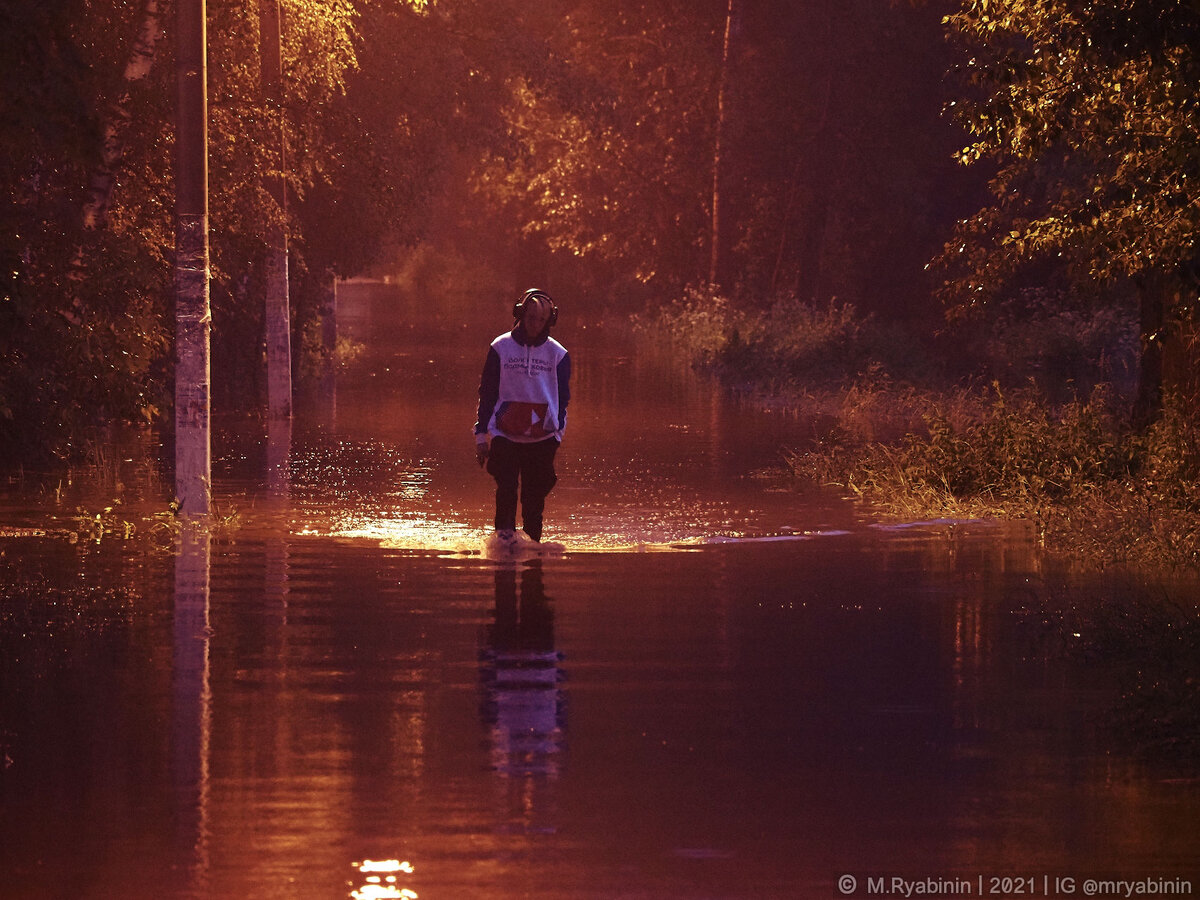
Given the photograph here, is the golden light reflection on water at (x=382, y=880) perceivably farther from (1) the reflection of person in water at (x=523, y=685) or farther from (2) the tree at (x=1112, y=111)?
(2) the tree at (x=1112, y=111)

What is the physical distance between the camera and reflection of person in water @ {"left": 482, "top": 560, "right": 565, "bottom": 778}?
9.02m

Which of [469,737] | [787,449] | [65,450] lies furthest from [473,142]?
[469,737]

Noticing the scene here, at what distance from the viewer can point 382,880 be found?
7.05m

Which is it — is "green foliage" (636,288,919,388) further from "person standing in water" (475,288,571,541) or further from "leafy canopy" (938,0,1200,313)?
"person standing in water" (475,288,571,541)

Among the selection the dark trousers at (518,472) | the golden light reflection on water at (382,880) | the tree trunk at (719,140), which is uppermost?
the tree trunk at (719,140)

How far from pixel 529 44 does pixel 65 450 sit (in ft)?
92.3

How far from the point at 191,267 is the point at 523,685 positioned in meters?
7.95

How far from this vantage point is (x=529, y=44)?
4809 centimetres

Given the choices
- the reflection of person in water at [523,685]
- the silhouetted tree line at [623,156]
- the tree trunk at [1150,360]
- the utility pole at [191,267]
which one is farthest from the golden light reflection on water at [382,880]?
the tree trunk at [1150,360]

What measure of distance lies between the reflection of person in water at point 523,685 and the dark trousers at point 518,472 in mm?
1519

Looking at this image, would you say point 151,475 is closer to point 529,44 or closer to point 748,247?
point 529,44

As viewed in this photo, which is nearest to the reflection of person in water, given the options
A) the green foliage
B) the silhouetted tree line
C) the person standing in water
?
the person standing in water

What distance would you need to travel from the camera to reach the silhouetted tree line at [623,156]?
14844mm

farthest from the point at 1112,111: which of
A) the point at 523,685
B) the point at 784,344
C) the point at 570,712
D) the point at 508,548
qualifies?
the point at 784,344
